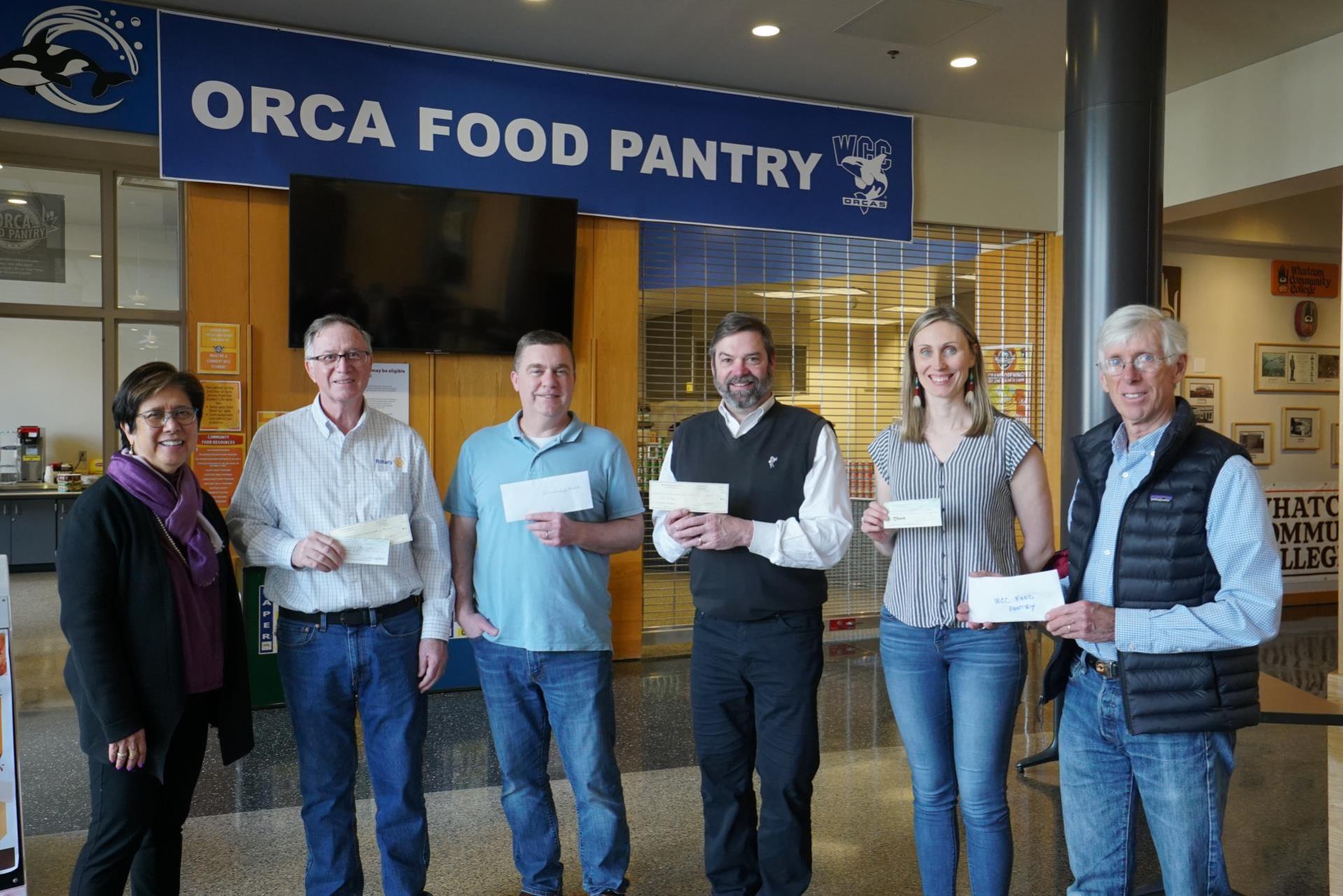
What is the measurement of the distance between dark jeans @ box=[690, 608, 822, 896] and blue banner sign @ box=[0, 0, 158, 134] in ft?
13.2

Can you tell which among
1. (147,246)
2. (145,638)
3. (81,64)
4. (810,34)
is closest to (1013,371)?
(810,34)

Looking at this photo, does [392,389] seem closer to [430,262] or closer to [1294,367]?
[430,262]

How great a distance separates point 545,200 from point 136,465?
11.9 ft

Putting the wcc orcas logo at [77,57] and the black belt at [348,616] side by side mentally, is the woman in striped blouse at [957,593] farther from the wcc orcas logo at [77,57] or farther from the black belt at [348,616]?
the wcc orcas logo at [77,57]

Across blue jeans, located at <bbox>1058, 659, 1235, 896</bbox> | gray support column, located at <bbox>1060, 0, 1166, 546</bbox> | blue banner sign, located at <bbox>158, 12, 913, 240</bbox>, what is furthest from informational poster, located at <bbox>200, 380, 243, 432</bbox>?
blue jeans, located at <bbox>1058, 659, 1235, 896</bbox>

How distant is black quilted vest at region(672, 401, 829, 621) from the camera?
2488 millimetres

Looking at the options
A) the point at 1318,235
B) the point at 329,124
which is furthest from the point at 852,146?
the point at 1318,235

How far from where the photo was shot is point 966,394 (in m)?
2.39

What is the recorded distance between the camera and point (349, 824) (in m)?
2.58

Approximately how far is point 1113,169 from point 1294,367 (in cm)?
523

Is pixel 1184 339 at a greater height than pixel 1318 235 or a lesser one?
lesser

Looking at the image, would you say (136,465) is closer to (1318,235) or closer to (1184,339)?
(1184,339)

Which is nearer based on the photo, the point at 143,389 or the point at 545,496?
the point at 143,389

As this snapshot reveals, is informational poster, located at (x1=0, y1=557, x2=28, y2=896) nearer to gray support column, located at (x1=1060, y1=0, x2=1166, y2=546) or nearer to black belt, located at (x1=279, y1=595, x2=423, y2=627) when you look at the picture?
black belt, located at (x1=279, y1=595, x2=423, y2=627)
